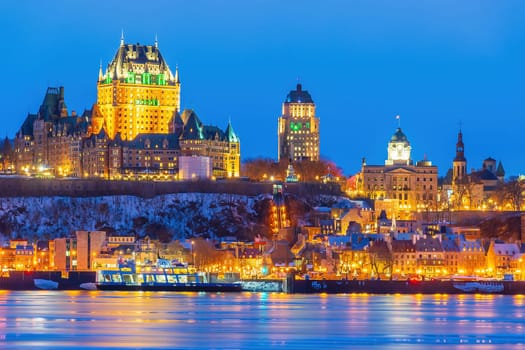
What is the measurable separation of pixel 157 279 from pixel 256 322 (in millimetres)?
48018

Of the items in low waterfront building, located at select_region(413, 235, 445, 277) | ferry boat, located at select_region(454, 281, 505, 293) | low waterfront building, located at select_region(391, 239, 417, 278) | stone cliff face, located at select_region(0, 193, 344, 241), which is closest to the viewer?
ferry boat, located at select_region(454, 281, 505, 293)

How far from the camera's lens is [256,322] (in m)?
95.9

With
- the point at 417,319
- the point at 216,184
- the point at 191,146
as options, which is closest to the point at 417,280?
the point at 417,319

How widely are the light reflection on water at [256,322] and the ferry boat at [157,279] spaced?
43.0 feet

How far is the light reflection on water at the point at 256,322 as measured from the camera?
83.0 m

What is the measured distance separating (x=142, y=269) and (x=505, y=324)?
55.8 meters

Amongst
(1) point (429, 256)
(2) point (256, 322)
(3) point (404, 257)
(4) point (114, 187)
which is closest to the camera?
(2) point (256, 322)

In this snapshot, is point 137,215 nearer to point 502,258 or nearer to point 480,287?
point 502,258

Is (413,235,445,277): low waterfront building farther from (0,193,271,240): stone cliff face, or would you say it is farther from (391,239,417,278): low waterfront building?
(0,193,271,240): stone cliff face

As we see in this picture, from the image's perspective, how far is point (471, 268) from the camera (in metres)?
148

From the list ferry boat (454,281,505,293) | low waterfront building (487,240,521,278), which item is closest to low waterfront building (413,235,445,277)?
low waterfront building (487,240,521,278)

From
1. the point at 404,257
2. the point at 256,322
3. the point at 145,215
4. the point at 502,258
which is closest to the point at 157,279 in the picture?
the point at 404,257

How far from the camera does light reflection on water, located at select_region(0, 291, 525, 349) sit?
83000mm

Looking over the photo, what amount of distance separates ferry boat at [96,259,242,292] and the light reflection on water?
516 inches
